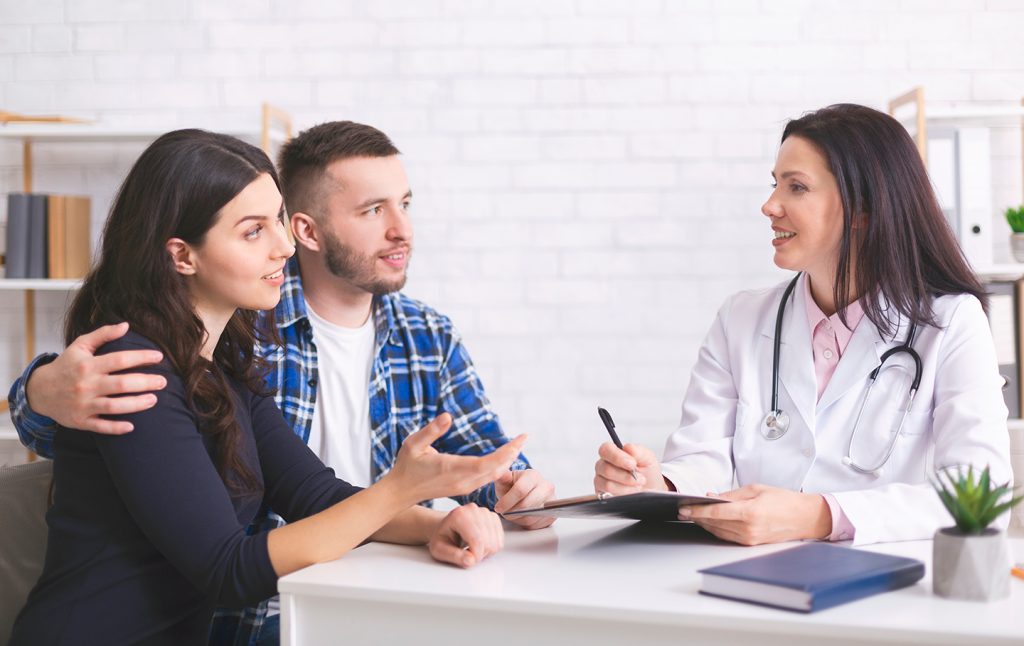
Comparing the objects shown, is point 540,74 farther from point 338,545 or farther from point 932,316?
point 338,545

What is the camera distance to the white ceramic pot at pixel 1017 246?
297 centimetres

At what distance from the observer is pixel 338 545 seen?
136cm

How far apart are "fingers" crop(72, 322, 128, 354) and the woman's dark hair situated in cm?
4

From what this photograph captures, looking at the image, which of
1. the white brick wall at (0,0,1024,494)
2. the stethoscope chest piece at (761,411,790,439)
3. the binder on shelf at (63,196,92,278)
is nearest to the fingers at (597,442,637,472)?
the stethoscope chest piece at (761,411,790,439)

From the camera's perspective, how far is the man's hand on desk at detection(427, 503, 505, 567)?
4.51 ft

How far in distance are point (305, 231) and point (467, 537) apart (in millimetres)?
1070

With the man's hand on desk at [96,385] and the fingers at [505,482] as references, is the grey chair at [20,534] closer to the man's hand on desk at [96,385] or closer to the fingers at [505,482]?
the man's hand on desk at [96,385]

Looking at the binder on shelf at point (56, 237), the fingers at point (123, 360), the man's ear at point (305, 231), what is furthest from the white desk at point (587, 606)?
the binder on shelf at point (56, 237)

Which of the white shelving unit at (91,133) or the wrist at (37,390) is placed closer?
the wrist at (37,390)

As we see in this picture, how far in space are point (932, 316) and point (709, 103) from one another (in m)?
1.69

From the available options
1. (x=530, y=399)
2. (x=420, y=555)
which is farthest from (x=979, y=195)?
(x=420, y=555)

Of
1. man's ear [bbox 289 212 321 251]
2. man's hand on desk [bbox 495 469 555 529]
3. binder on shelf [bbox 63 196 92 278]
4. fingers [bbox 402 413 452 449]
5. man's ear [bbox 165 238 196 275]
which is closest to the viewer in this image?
fingers [bbox 402 413 452 449]

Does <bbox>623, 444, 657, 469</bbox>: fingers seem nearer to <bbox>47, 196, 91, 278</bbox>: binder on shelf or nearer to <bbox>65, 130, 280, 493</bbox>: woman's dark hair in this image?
<bbox>65, 130, 280, 493</bbox>: woman's dark hair

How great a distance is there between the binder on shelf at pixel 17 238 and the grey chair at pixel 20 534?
182 cm
